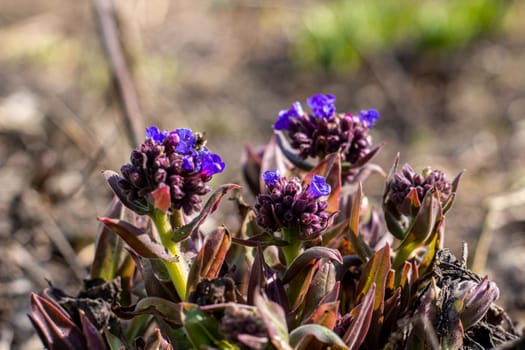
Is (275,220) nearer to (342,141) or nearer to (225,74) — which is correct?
(342,141)

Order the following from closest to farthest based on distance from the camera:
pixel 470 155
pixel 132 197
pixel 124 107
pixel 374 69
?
pixel 132 197 < pixel 124 107 < pixel 470 155 < pixel 374 69

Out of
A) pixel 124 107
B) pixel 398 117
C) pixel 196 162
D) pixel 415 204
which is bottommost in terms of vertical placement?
A: pixel 196 162

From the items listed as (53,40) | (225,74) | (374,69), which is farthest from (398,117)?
(53,40)

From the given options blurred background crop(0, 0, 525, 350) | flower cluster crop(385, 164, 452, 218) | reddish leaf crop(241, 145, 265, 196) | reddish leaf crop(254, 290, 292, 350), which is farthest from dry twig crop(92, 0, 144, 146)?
reddish leaf crop(254, 290, 292, 350)

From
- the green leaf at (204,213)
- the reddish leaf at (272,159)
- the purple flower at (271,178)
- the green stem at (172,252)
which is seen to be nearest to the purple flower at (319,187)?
the purple flower at (271,178)

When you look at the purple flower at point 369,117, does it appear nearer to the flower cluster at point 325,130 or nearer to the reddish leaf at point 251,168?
the flower cluster at point 325,130

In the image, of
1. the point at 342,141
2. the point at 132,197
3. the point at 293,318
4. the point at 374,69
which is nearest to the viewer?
the point at 132,197

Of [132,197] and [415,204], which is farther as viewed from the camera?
[415,204]

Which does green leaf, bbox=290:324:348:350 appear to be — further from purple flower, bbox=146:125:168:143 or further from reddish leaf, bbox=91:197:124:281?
reddish leaf, bbox=91:197:124:281
